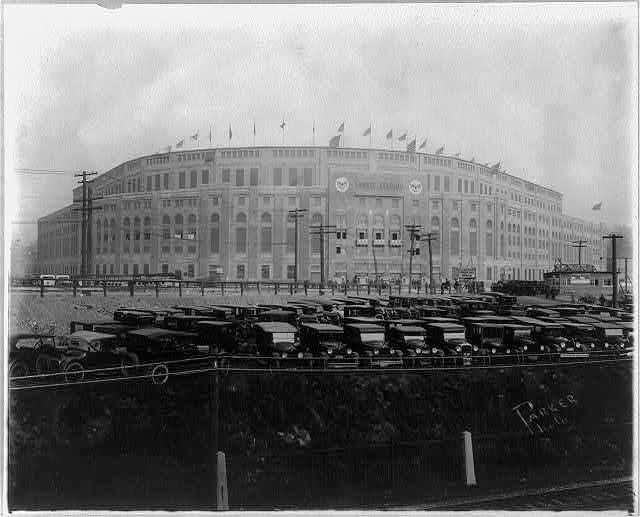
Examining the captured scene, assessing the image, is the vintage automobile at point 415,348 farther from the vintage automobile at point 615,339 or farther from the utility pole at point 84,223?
the utility pole at point 84,223

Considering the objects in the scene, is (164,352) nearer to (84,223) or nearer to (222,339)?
(222,339)

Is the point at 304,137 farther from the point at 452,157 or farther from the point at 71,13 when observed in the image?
the point at 71,13

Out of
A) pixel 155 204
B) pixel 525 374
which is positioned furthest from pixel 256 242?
pixel 525 374

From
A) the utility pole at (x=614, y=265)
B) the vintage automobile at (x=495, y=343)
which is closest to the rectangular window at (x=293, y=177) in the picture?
the vintage automobile at (x=495, y=343)

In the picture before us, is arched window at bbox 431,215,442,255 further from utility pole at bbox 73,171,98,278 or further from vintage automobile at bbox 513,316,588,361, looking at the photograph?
utility pole at bbox 73,171,98,278

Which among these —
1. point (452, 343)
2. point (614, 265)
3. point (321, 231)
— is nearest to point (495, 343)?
point (452, 343)
